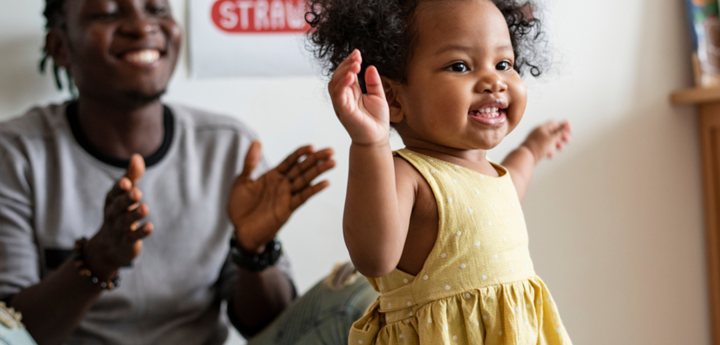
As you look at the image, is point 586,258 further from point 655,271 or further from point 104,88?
point 104,88

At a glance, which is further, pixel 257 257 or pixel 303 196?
pixel 257 257

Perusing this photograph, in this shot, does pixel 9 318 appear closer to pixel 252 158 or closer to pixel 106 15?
pixel 252 158

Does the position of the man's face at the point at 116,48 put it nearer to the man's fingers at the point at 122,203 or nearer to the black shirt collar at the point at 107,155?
the black shirt collar at the point at 107,155

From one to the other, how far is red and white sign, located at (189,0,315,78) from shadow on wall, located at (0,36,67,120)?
0.32 meters

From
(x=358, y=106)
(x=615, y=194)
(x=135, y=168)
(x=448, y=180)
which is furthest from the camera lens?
(x=615, y=194)

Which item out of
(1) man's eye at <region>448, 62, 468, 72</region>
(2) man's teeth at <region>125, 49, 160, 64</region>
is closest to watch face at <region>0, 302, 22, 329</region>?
(2) man's teeth at <region>125, 49, 160, 64</region>

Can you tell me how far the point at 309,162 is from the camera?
97 cm

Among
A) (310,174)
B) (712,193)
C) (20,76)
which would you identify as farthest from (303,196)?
(712,193)

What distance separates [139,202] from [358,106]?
687mm

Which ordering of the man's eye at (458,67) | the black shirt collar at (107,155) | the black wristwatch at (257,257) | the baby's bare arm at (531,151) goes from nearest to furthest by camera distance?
the man's eye at (458,67) < the baby's bare arm at (531,151) < the black wristwatch at (257,257) < the black shirt collar at (107,155)

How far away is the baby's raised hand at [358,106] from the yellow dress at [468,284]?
103 mm

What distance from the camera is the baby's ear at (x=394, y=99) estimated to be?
0.64 metres

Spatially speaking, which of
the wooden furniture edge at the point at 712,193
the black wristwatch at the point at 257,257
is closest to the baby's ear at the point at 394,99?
the black wristwatch at the point at 257,257

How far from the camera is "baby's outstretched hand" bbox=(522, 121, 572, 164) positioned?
2.91ft
